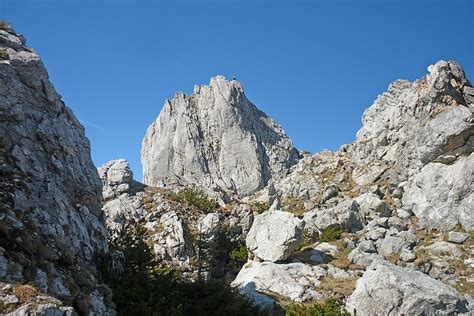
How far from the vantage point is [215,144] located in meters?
131

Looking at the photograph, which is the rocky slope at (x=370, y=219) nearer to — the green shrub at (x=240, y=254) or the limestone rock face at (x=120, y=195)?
the limestone rock face at (x=120, y=195)

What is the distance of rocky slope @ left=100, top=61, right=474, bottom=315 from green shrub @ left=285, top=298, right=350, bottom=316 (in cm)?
117

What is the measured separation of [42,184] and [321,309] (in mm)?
22823

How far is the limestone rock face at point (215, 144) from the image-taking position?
12688cm

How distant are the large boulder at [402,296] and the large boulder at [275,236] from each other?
11850 millimetres

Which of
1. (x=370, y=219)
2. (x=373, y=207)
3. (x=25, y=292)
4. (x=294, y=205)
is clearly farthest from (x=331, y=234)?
(x=25, y=292)

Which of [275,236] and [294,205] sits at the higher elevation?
[294,205]

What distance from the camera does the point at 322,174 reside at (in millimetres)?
83438

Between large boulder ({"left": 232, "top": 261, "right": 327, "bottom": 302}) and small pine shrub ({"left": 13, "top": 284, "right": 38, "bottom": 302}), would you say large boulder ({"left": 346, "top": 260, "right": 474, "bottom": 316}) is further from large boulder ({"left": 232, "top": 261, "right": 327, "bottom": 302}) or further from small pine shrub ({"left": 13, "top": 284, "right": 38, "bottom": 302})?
small pine shrub ({"left": 13, "top": 284, "right": 38, "bottom": 302})

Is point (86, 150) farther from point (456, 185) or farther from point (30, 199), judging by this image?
point (456, 185)

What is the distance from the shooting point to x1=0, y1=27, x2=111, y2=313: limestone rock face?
1950cm

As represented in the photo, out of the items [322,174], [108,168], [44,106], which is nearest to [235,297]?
[44,106]

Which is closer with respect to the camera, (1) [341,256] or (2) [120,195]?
(1) [341,256]

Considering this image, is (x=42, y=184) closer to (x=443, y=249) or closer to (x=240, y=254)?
(x=240, y=254)
